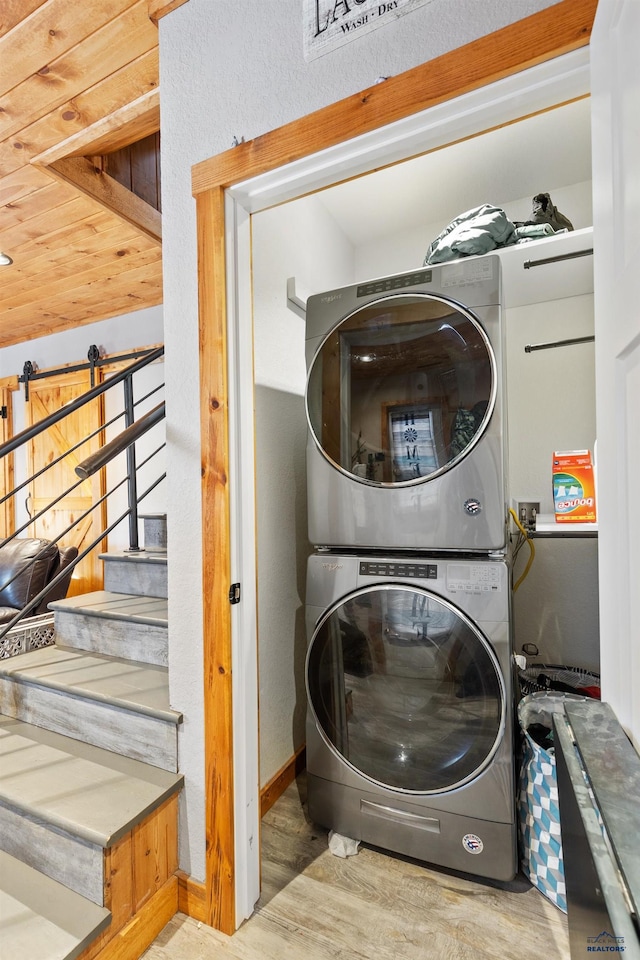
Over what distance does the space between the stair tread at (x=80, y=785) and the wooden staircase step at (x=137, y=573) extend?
0.70m

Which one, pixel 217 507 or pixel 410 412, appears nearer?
pixel 217 507

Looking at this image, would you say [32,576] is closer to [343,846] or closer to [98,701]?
[98,701]

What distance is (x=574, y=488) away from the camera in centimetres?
152

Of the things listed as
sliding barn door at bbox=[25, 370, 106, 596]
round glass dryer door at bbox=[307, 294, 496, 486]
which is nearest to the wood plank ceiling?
sliding barn door at bbox=[25, 370, 106, 596]

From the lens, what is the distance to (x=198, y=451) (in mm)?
1350

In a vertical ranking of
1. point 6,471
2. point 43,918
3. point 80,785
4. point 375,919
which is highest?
point 6,471

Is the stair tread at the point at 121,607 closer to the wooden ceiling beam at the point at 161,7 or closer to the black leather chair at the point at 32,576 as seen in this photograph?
the black leather chair at the point at 32,576

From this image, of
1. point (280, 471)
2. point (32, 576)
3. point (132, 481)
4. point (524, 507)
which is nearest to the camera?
point (280, 471)

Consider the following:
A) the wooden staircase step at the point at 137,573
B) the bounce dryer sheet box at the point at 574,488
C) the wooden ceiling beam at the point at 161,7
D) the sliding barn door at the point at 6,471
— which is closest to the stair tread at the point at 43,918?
the wooden staircase step at the point at 137,573

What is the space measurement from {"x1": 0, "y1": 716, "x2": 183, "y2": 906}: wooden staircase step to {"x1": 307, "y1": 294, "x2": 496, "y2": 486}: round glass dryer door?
1095mm

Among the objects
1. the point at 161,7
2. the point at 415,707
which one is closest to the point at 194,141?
the point at 161,7

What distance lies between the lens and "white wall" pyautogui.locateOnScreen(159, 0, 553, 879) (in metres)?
1.19

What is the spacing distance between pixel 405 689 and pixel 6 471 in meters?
4.34

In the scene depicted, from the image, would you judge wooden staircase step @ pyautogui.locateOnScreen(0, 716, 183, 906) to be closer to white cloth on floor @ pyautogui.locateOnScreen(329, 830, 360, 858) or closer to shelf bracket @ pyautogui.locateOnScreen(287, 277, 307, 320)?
white cloth on floor @ pyautogui.locateOnScreen(329, 830, 360, 858)
